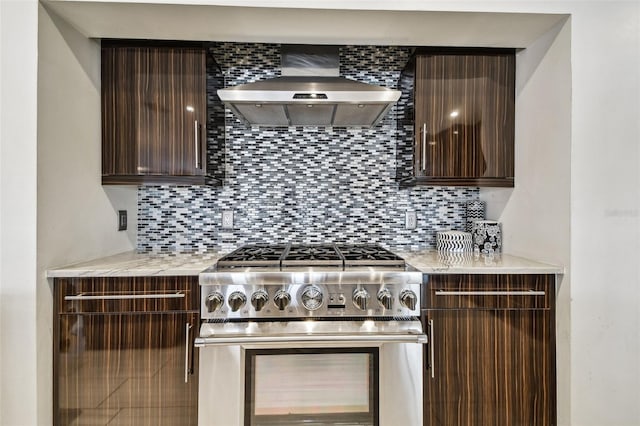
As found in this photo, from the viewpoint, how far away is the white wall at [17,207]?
1511 millimetres

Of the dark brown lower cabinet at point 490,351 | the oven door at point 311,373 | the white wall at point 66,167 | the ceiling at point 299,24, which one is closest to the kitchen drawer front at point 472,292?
the dark brown lower cabinet at point 490,351

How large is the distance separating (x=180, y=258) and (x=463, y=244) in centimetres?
162

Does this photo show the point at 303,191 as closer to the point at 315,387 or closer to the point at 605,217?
the point at 315,387

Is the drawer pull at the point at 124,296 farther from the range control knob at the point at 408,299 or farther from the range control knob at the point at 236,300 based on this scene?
the range control knob at the point at 408,299

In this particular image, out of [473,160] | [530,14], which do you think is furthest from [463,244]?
[530,14]

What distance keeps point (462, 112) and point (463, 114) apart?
0.01 m

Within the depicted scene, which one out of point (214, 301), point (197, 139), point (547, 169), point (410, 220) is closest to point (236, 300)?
point (214, 301)

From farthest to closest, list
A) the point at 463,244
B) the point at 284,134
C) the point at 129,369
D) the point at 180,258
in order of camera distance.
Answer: the point at 284,134 → the point at 463,244 → the point at 180,258 → the point at 129,369

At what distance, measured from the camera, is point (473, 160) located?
2.01 m

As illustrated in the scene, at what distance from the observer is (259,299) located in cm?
162

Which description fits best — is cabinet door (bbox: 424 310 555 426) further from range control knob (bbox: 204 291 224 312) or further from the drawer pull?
the drawer pull

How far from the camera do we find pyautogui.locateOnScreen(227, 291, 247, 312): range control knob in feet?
5.30

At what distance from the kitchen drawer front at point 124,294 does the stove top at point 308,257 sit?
0.73 ft

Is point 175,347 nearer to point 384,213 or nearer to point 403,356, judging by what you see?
point 403,356
